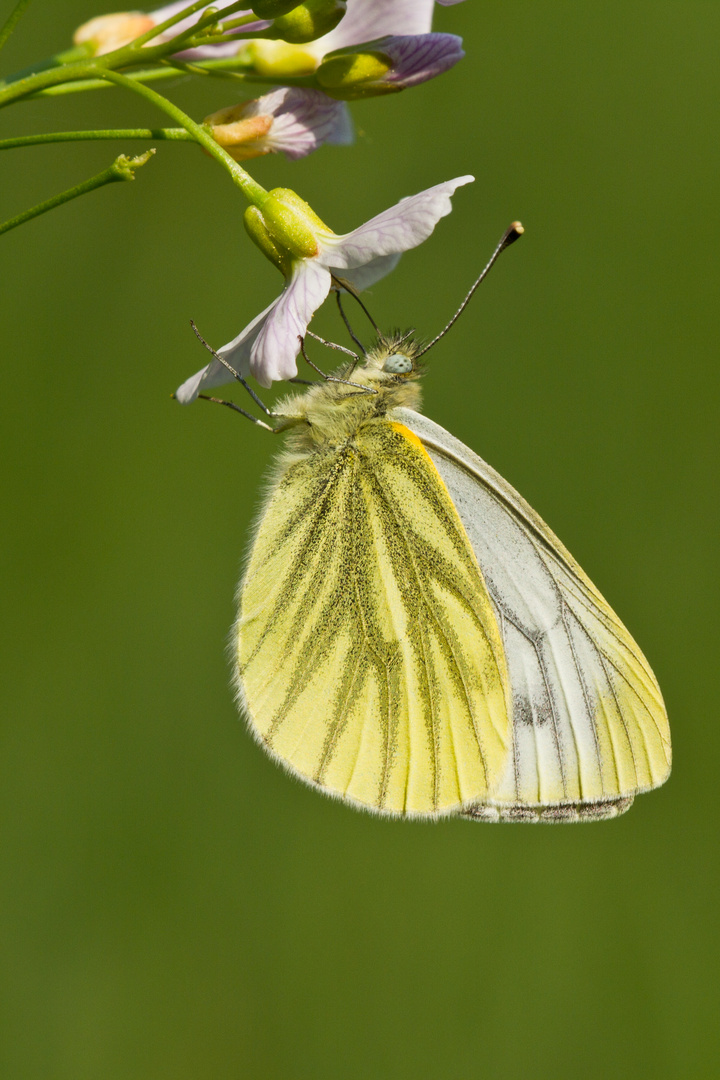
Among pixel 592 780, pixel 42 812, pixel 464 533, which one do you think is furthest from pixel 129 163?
pixel 42 812

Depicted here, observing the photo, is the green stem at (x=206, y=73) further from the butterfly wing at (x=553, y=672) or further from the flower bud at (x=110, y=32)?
the butterfly wing at (x=553, y=672)

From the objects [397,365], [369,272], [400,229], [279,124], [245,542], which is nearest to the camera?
[400,229]

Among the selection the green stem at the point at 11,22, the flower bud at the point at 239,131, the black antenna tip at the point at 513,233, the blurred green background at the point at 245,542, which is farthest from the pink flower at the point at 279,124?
the blurred green background at the point at 245,542

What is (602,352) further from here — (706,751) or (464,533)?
(464,533)

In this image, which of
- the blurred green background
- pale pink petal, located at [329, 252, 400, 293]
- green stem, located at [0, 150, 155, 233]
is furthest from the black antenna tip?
the blurred green background

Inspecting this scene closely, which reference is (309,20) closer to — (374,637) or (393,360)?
(393,360)

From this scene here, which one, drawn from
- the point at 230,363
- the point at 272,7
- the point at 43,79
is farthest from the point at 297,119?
the point at 43,79
